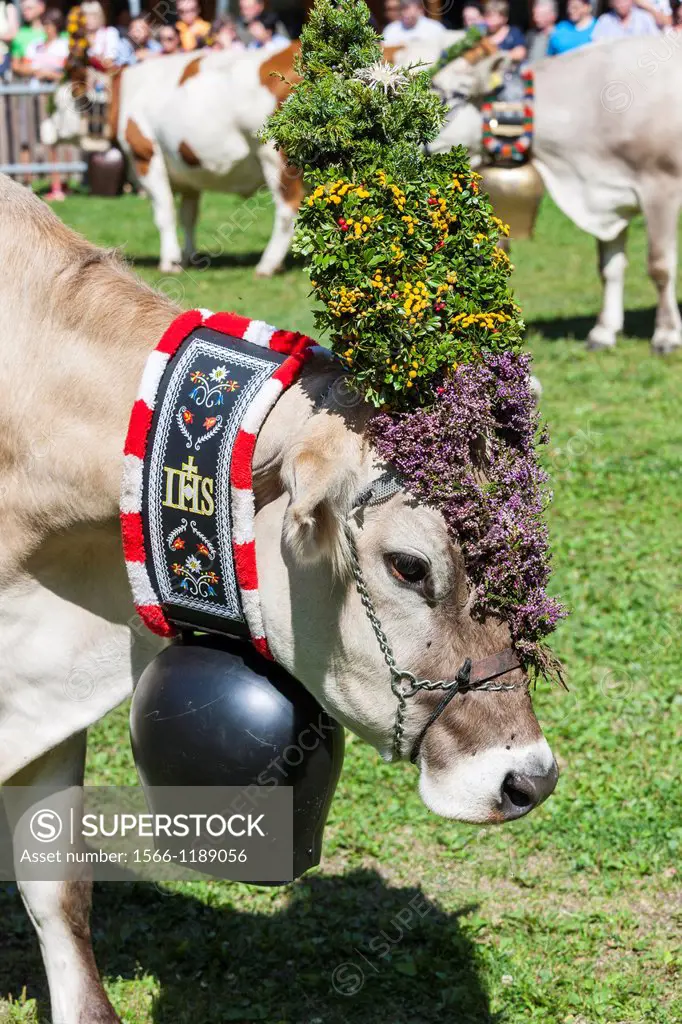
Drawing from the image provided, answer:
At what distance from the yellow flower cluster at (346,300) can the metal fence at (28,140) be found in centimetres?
1896

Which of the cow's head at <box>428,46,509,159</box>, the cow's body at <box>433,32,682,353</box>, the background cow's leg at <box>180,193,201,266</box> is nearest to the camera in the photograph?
the cow's body at <box>433,32,682,353</box>

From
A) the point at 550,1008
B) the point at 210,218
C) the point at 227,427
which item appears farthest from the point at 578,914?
the point at 210,218

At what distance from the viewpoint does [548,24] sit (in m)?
17.5

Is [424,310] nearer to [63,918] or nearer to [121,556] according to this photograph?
[121,556]

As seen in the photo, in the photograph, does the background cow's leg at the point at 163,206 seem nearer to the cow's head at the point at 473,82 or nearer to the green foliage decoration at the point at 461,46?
the cow's head at the point at 473,82

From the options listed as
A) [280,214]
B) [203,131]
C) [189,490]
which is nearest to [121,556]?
[189,490]

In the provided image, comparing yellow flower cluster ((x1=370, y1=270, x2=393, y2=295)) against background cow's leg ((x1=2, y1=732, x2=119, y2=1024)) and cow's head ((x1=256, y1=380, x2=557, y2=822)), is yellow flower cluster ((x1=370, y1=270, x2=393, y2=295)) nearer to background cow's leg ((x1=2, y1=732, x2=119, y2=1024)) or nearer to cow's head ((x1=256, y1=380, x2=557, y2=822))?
cow's head ((x1=256, y1=380, x2=557, y2=822))

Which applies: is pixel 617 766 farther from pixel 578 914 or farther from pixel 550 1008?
pixel 550 1008

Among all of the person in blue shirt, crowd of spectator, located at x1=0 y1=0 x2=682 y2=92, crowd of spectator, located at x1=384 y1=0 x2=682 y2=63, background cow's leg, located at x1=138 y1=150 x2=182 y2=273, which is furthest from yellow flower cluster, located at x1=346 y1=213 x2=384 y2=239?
the person in blue shirt

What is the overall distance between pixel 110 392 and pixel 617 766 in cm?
264

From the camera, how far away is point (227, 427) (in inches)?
103

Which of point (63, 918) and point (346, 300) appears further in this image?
point (63, 918)

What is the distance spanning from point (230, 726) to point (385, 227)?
1.11m

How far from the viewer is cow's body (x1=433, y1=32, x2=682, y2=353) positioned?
30.8 ft
